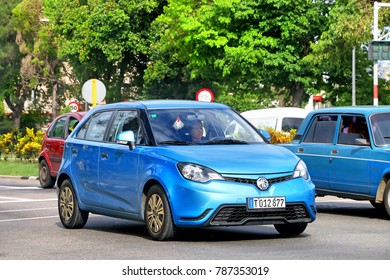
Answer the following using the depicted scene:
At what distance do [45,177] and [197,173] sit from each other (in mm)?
16223

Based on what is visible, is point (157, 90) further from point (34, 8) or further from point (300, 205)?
point (300, 205)

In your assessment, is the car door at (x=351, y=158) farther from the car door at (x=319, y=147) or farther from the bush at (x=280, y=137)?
the bush at (x=280, y=137)

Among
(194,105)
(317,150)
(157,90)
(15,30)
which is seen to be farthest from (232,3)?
(15,30)

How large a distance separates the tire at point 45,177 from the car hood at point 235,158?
49.8ft

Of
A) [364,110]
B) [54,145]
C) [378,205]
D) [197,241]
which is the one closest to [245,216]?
[197,241]

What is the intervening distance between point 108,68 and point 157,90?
3.58 m

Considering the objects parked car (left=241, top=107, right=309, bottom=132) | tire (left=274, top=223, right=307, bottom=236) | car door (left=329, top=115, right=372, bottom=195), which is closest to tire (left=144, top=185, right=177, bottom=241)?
tire (left=274, top=223, right=307, bottom=236)

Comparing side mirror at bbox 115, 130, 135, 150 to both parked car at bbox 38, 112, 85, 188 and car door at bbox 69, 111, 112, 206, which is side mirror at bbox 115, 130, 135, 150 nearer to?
car door at bbox 69, 111, 112, 206

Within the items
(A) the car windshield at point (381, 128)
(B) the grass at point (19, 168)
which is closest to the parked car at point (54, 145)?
(B) the grass at point (19, 168)

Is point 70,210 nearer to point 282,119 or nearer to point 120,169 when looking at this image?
point 120,169

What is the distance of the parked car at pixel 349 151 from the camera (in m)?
16.4

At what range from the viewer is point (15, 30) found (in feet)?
313

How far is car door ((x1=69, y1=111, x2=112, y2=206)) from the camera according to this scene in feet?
46.7

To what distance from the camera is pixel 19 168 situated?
39625mm
